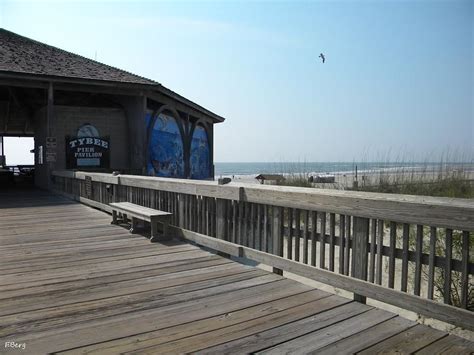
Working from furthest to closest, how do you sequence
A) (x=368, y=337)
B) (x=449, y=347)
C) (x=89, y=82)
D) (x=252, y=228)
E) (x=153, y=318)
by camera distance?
(x=89, y=82), (x=252, y=228), (x=153, y=318), (x=368, y=337), (x=449, y=347)

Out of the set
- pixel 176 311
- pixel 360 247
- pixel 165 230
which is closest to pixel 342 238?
pixel 360 247

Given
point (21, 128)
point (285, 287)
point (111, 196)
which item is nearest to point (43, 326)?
point (285, 287)

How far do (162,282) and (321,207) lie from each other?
5.53 ft

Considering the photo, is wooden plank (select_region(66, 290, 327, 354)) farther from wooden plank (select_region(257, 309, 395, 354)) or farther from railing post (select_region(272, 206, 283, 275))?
railing post (select_region(272, 206, 283, 275))

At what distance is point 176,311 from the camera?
3.13 meters

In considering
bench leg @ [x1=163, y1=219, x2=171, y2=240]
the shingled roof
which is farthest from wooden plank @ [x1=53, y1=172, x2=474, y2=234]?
the shingled roof

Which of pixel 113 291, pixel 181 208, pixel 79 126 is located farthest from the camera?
pixel 79 126

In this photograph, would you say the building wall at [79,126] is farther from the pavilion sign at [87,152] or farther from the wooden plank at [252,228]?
the wooden plank at [252,228]

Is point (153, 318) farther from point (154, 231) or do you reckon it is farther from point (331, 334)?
point (154, 231)

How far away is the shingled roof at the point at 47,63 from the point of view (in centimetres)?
1274

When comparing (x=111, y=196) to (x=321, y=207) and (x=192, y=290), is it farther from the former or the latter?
(x=321, y=207)

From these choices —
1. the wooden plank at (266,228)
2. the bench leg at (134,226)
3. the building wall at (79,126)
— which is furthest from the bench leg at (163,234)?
the building wall at (79,126)

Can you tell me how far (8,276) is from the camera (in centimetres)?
409

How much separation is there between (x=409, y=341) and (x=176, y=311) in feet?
5.48
